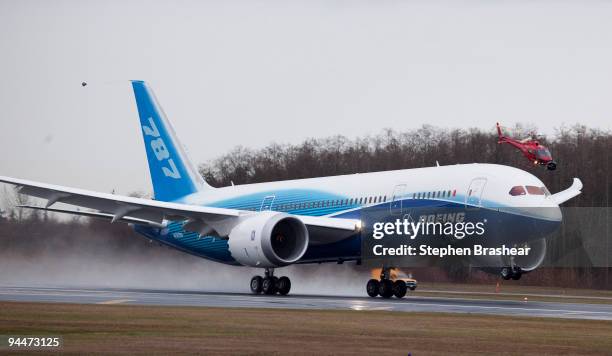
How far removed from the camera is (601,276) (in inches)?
2172

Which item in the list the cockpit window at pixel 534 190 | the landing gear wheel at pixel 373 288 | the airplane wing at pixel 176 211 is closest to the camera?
the cockpit window at pixel 534 190

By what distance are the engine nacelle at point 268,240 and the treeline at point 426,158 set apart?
2838 centimetres

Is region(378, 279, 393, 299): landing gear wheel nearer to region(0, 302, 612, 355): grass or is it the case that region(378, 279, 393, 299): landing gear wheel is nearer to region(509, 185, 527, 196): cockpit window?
region(509, 185, 527, 196): cockpit window

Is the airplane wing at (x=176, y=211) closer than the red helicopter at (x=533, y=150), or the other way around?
the airplane wing at (x=176, y=211)

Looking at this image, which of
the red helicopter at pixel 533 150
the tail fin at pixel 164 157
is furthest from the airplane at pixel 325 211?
the red helicopter at pixel 533 150

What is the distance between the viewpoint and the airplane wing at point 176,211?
1526 inches

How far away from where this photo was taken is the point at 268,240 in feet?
121

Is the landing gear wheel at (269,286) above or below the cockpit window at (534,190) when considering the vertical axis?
below

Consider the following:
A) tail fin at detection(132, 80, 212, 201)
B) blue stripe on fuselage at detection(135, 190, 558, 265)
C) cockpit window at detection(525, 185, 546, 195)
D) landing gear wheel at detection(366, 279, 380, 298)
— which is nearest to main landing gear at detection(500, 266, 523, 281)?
blue stripe on fuselage at detection(135, 190, 558, 265)

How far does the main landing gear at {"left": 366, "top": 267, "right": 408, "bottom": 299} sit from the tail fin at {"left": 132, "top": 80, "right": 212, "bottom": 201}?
1190cm

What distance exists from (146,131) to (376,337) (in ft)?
97.6

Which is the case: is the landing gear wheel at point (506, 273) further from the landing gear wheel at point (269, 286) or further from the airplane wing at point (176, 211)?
the landing gear wheel at point (269, 286)

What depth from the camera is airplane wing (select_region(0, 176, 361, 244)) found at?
3875cm

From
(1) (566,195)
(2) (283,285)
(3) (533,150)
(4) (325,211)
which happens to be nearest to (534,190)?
(1) (566,195)
